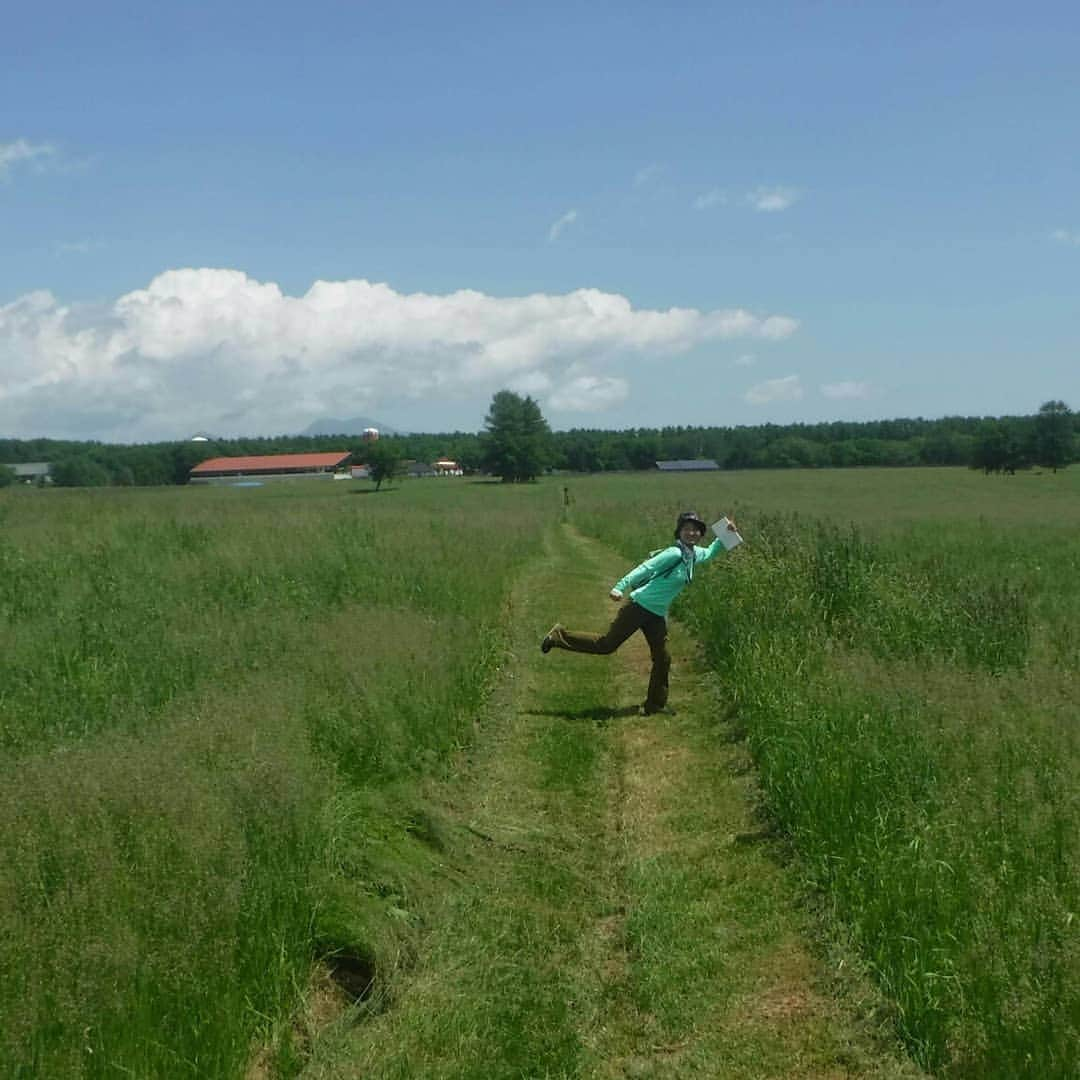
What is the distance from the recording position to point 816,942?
5219mm

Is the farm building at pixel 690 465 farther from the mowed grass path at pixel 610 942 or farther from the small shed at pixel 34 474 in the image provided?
the mowed grass path at pixel 610 942

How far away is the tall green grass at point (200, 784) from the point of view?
3.88m

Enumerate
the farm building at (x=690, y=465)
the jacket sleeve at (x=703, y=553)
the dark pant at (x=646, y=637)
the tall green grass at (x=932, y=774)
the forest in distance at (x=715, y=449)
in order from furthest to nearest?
the farm building at (x=690, y=465) → the forest in distance at (x=715, y=449) → the jacket sleeve at (x=703, y=553) → the dark pant at (x=646, y=637) → the tall green grass at (x=932, y=774)

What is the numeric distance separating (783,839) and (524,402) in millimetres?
95863

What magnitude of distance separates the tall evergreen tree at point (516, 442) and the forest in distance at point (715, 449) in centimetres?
117

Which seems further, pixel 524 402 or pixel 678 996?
pixel 524 402

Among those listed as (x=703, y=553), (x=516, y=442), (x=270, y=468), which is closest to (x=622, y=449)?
(x=516, y=442)

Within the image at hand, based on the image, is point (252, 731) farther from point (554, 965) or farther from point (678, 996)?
point (678, 996)

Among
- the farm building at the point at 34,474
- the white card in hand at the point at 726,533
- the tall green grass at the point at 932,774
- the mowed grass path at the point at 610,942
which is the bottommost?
the mowed grass path at the point at 610,942

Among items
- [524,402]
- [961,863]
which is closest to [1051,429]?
[524,402]

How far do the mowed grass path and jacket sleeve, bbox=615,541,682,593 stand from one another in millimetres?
1672

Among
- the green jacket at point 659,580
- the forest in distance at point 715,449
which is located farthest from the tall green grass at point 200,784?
the forest in distance at point 715,449

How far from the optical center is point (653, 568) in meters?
9.84

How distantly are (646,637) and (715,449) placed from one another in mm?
133126
